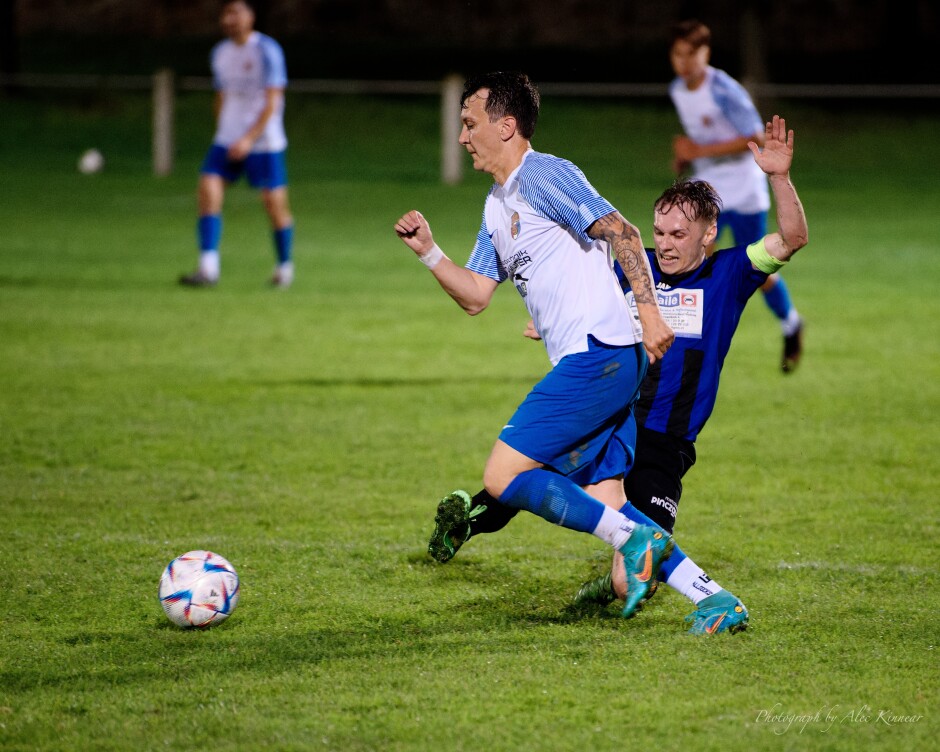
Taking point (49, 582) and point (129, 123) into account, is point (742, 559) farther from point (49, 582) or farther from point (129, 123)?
point (129, 123)

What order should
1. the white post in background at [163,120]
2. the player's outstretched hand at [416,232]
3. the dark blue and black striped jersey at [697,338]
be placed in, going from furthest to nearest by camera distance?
1. the white post in background at [163,120]
2. the dark blue and black striped jersey at [697,338]
3. the player's outstretched hand at [416,232]

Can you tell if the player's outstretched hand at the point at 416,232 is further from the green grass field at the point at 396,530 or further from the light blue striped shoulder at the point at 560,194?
the green grass field at the point at 396,530

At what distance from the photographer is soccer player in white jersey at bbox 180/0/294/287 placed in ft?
43.2

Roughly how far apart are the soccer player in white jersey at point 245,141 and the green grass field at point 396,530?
1.53ft

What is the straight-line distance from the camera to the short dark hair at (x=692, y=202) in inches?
196

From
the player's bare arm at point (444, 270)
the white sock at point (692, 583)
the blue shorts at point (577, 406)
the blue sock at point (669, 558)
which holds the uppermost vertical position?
the player's bare arm at point (444, 270)

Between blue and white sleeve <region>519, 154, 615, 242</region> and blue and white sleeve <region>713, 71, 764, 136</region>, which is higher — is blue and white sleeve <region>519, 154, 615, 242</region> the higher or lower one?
the lower one

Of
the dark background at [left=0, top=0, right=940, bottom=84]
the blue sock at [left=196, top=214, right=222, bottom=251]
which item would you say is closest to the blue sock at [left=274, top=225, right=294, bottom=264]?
the blue sock at [left=196, top=214, right=222, bottom=251]

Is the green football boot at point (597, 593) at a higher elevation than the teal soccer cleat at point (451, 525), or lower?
lower

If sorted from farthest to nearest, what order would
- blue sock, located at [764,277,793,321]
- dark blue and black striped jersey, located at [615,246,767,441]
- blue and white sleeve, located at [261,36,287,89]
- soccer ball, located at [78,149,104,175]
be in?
soccer ball, located at [78,149,104,175], blue and white sleeve, located at [261,36,287,89], blue sock, located at [764,277,793,321], dark blue and black striped jersey, located at [615,246,767,441]

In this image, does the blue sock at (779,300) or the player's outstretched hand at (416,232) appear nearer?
the player's outstretched hand at (416,232)

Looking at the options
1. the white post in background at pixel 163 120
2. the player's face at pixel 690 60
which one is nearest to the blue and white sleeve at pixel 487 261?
the player's face at pixel 690 60

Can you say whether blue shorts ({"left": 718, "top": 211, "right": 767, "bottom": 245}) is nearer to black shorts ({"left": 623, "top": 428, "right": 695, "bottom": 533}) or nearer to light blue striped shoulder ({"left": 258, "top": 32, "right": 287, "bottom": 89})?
light blue striped shoulder ({"left": 258, "top": 32, "right": 287, "bottom": 89})

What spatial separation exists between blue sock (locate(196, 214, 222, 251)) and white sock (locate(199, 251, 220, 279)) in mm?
50
